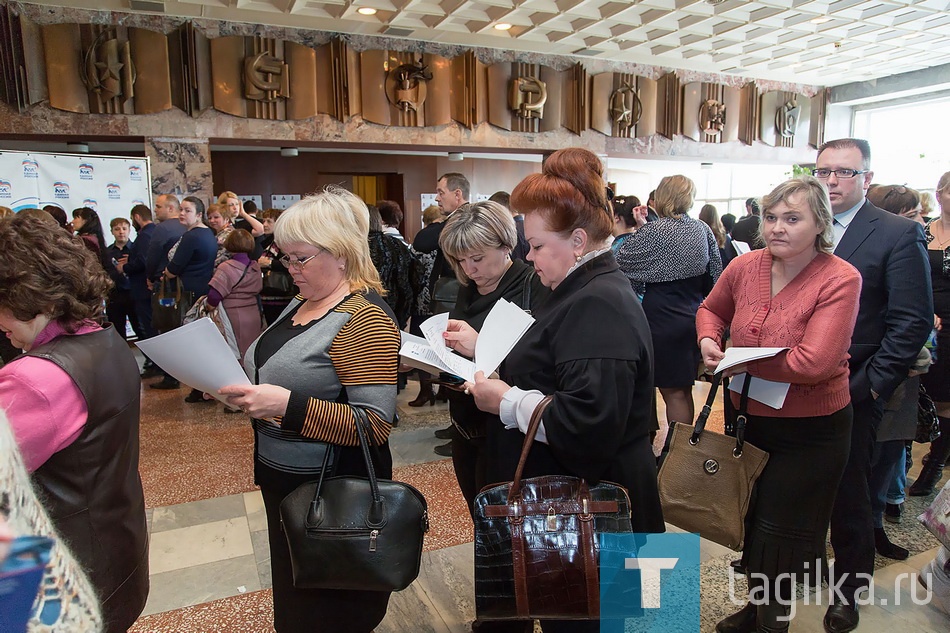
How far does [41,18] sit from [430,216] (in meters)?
5.11

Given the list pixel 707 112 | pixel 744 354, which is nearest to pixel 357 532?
pixel 744 354

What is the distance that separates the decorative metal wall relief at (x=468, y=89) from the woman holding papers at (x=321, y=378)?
7.33 meters

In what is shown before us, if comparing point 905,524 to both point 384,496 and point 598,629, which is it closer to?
point 598,629

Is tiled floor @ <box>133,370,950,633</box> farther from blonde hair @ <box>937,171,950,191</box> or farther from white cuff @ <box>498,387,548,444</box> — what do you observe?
blonde hair @ <box>937,171,950,191</box>

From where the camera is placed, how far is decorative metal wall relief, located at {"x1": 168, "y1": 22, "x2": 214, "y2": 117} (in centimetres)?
704

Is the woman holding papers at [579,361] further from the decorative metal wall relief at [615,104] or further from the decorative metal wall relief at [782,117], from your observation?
the decorative metal wall relief at [782,117]

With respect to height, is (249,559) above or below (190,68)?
below

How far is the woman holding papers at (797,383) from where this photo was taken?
5.81 ft

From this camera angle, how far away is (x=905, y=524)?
3.00 m

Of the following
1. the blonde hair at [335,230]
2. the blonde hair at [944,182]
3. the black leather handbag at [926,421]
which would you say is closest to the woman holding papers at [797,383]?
the blonde hair at [335,230]

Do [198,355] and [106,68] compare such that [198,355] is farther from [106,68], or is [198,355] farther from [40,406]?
[106,68]

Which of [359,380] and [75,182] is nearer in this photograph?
[359,380]

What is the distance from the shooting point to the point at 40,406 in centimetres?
119

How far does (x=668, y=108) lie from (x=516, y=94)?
291 cm
